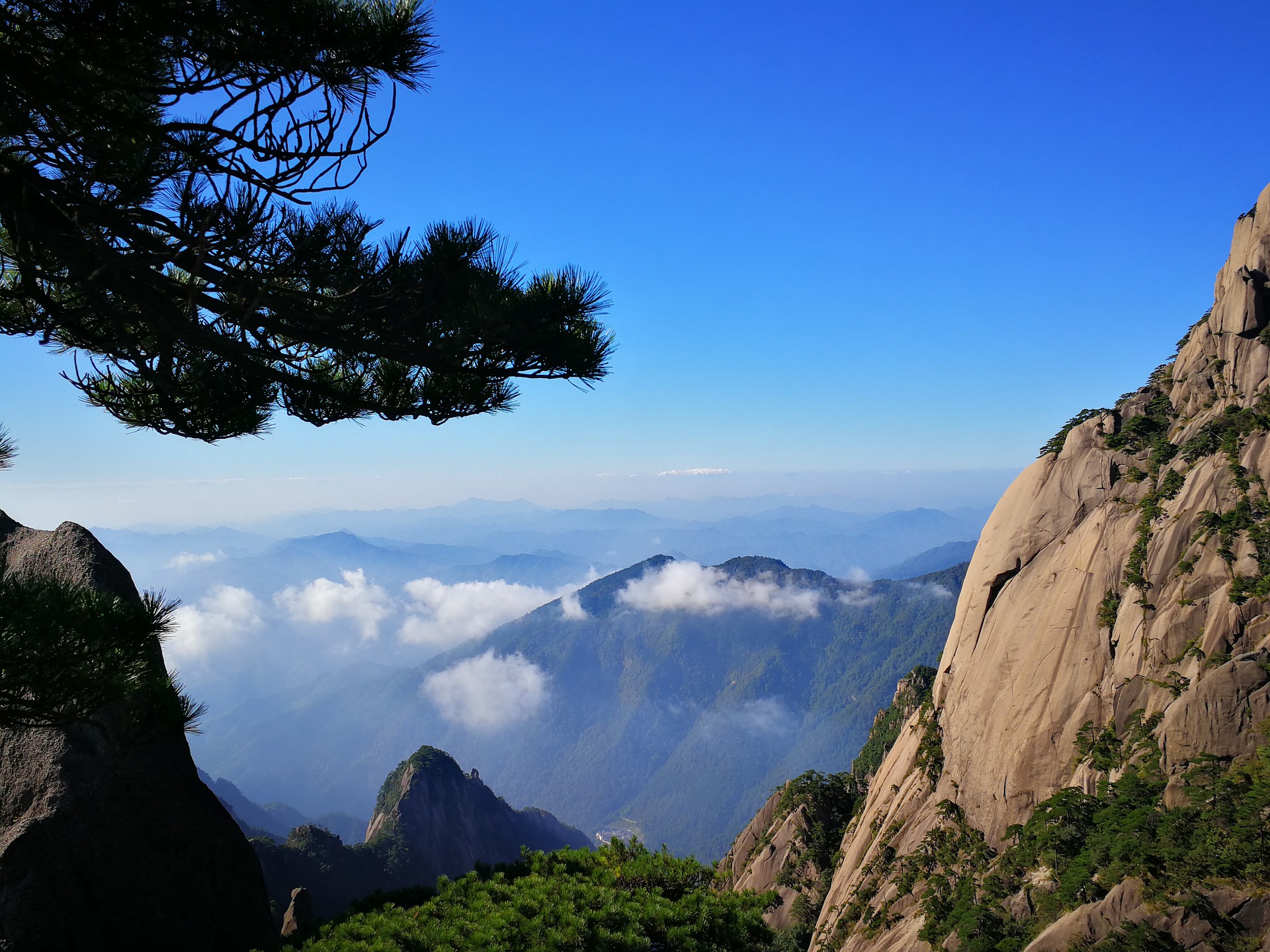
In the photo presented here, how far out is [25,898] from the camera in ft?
23.8

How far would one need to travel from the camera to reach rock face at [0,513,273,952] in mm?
7359

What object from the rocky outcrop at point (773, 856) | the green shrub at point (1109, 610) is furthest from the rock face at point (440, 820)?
the green shrub at point (1109, 610)

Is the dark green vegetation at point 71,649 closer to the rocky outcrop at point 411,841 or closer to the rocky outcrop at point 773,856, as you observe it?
the rocky outcrop at point 773,856

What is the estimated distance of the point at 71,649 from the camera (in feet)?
13.5

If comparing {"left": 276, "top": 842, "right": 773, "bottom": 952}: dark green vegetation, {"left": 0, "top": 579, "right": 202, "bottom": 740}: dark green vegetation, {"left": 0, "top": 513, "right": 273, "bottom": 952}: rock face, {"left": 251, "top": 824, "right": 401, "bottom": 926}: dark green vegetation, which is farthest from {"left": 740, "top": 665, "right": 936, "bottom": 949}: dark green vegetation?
{"left": 0, "top": 579, "right": 202, "bottom": 740}: dark green vegetation

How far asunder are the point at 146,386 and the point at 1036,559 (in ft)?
82.7

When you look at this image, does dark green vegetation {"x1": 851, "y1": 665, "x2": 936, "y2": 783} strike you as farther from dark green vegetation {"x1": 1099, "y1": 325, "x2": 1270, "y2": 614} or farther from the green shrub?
dark green vegetation {"x1": 1099, "y1": 325, "x2": 1270, "y2": 614}

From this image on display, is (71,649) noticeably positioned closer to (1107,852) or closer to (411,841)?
(1107,852)

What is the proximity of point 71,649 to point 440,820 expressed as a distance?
83584 millimetres

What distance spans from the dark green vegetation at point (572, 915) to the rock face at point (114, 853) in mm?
1429

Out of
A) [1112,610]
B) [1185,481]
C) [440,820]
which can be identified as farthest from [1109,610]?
[440,820]

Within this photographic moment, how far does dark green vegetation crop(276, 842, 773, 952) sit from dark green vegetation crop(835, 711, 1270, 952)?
24.6ft

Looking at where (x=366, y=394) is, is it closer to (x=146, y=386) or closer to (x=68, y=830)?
(x=146, y=386)

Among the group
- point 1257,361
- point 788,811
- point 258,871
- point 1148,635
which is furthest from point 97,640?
point 788,811
